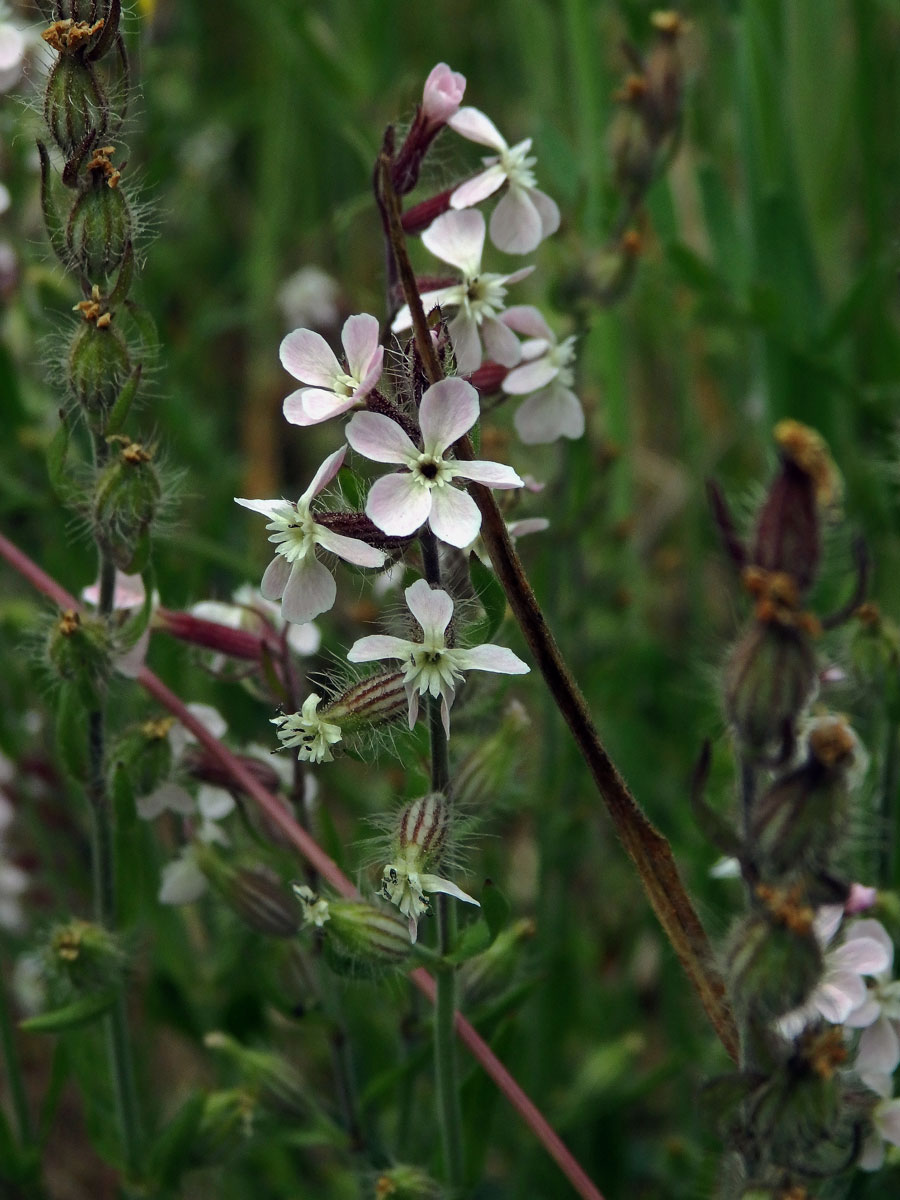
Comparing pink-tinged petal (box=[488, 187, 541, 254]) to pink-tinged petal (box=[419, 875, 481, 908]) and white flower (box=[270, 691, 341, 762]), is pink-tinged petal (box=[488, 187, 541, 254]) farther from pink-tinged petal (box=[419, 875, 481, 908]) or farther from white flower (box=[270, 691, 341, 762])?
pink-tinged petal (box=[419, 875, 481, 908])

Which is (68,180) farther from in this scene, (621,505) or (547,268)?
(621,505)

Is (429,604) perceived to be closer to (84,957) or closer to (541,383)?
(541,383)

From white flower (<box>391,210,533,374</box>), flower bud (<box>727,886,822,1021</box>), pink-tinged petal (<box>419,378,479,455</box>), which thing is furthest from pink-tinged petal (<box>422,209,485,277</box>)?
flower bud (<box>727,886,822,1021</box>)

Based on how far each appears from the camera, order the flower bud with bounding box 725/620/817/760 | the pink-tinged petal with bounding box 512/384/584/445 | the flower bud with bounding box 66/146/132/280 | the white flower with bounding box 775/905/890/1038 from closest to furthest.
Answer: the flower bud with bounding box 725/620/817/760 → the white flower with bounding box 775/905/890/1038 → the flower bud with bounding box 66/146/132/280 → the pink-tinged petal with bounding box 512/384/584/445

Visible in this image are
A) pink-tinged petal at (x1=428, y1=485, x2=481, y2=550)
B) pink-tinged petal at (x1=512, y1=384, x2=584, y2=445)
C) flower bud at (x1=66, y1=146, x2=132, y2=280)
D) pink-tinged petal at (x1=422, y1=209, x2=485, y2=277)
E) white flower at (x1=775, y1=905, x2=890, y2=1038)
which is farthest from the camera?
pink-tinged petal at (x1=512, y1=384, x2=584, y2=445)

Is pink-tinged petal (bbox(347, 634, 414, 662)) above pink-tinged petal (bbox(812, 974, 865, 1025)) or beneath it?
above

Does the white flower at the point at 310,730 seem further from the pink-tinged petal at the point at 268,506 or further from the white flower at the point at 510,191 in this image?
the white flower at the point at 510,191

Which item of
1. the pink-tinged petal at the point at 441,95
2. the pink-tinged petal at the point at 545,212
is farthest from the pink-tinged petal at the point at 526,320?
the pink-tinged petal at the point at 441,95
